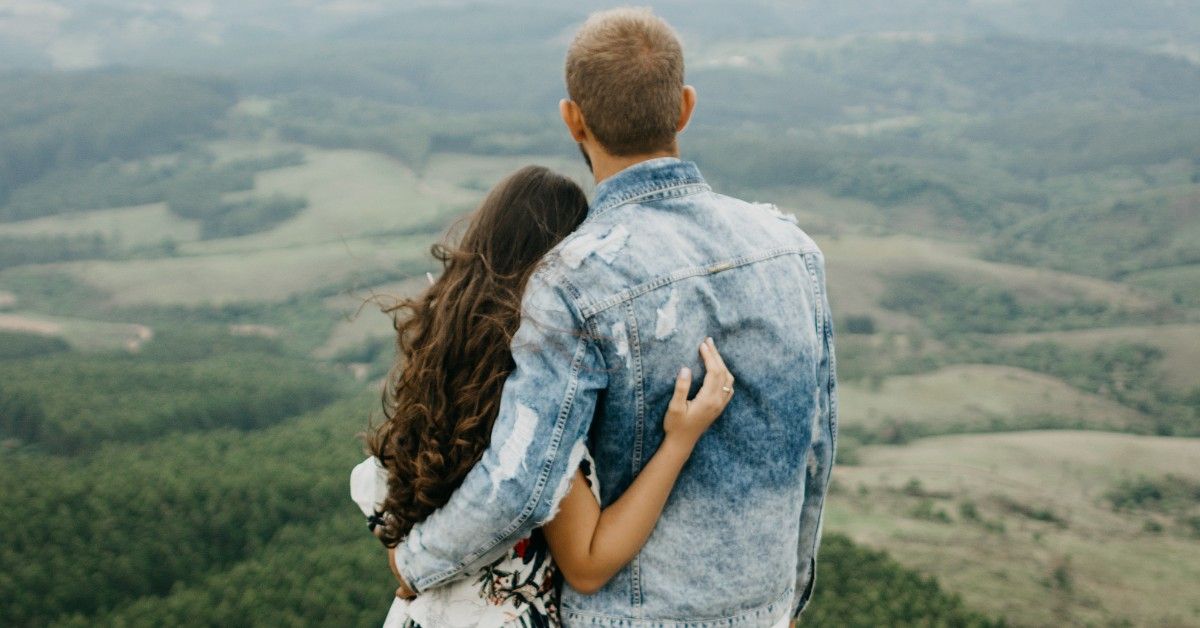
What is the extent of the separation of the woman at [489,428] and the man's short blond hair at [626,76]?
0.37 metres

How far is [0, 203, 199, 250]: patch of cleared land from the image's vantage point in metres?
56.2

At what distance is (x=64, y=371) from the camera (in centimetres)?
2509

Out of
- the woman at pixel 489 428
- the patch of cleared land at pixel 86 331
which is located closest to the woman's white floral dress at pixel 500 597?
the woman at pixel 489 428

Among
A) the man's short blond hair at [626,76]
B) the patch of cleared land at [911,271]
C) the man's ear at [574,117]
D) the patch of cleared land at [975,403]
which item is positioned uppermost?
the man's short blond hair at [626,76]

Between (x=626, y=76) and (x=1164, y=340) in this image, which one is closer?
(x=626, y=76)

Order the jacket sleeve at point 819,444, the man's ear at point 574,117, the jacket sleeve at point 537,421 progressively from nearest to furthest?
the jacket sleeve at point 537,421 < the man's ear at point 574,117 < the jacket sleeve at point 819,444

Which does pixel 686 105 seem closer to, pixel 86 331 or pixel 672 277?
pixel 672 277

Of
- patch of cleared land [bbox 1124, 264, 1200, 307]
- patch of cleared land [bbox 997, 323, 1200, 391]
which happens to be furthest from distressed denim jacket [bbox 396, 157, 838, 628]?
patch of cleared land [bbox 1124, 264, 1200, 307]

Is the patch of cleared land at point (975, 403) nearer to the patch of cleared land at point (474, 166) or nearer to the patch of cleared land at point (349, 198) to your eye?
the patch of cleared land at point (349, 198)

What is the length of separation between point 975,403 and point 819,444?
86.0 feet

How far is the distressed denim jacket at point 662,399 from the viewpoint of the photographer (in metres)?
1.98

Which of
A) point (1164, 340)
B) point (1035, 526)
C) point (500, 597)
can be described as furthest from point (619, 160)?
point (1164, 340)

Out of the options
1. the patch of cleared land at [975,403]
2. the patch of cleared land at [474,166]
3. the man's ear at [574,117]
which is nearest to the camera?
the man's ear at [574,117]

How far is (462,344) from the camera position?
222 cm
